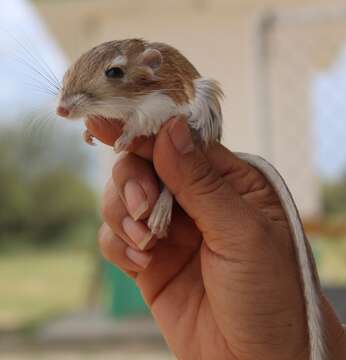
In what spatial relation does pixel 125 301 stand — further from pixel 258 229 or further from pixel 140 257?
pixel 258 229

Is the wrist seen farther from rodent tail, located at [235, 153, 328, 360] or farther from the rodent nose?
the rodent nose

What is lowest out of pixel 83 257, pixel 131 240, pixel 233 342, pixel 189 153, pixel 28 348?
pixel 83 257

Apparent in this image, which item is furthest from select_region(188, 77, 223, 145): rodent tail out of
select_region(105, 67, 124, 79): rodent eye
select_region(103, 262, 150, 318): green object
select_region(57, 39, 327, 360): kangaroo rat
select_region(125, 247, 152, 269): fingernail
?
select_region(103, 262, 150, 318): green object

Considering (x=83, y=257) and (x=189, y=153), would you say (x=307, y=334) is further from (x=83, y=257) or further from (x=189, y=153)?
(x=83, y=257)

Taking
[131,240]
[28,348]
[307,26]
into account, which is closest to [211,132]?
[131,240]

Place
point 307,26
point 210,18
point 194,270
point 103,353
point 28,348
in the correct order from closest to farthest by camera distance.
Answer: point 194,270 → point 307,26 → point 103,353 → point 28,348 → point 210,18

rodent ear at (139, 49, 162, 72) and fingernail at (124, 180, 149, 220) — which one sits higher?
rodent ear at (139, 49, 162, 72)

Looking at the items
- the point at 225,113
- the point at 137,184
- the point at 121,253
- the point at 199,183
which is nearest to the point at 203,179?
the point at 199,183
